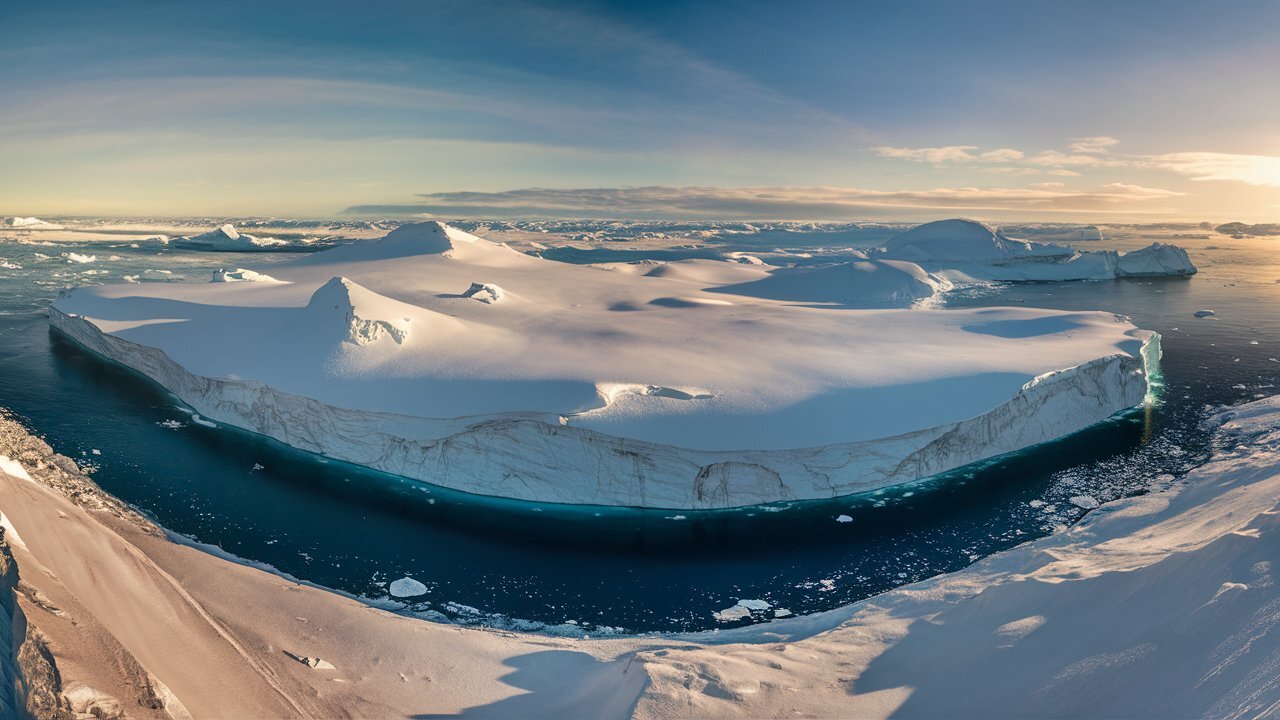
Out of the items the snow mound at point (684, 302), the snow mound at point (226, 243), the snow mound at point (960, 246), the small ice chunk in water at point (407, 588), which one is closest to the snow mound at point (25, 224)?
the snow mound at point (226, 243)

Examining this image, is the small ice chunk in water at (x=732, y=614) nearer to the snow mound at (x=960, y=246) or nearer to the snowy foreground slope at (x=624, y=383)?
the snowy foreground slope at (x=624, y=383)

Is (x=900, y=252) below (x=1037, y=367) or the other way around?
the other way around

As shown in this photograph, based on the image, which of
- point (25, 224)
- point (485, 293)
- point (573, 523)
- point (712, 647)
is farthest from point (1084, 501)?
point (25, 224)

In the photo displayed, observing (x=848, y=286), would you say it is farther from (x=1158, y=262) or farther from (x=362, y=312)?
(x=1158, y=262)

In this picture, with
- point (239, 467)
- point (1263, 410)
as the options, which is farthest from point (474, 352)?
point (1263, 410)

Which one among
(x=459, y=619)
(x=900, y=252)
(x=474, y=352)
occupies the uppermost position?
(x=900, y=252)

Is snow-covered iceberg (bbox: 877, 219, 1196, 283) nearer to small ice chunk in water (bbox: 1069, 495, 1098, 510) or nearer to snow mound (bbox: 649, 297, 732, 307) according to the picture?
snow mound (bbox: 649, 297, 732, 307)

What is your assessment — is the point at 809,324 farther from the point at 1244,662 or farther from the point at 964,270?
the point at 964,270
